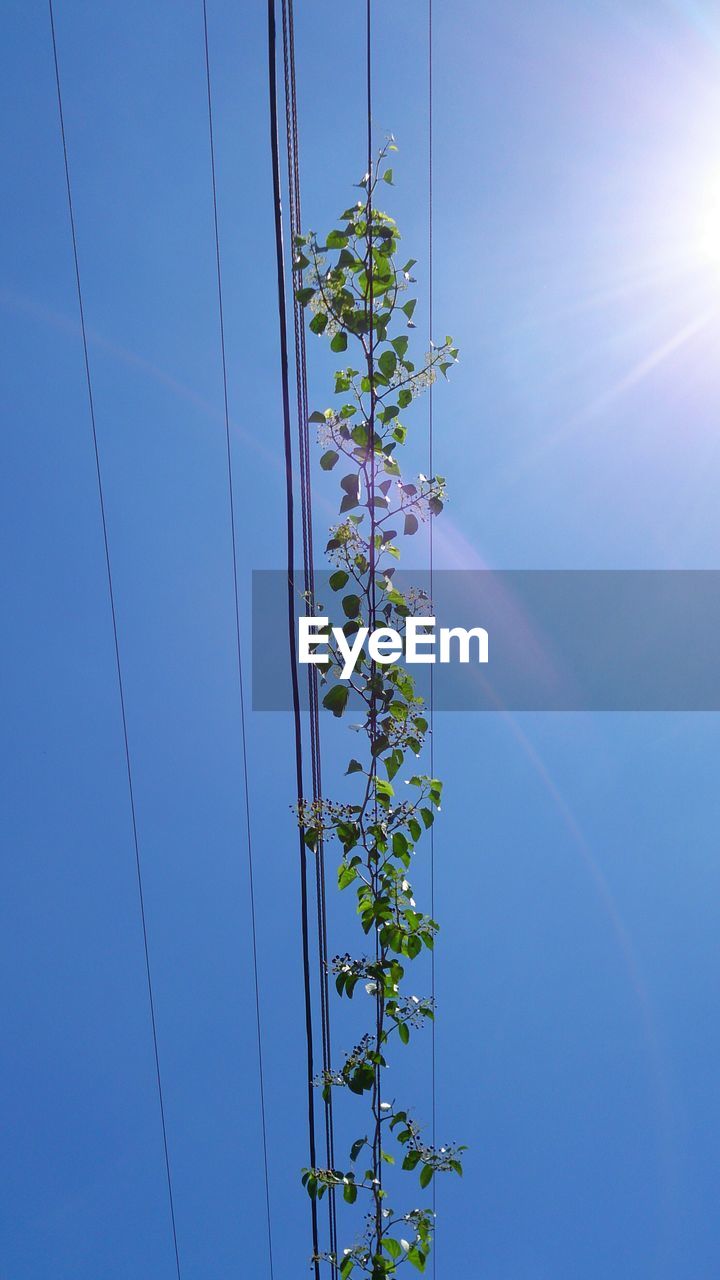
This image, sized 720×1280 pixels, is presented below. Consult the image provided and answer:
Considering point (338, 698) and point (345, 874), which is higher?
point (338, 698)

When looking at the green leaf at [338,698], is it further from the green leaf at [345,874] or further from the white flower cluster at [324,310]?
the white flower cluster at [324,310]

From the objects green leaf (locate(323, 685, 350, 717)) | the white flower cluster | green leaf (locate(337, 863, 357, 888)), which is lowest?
green leaf (locate(337, 863, 357, 888))

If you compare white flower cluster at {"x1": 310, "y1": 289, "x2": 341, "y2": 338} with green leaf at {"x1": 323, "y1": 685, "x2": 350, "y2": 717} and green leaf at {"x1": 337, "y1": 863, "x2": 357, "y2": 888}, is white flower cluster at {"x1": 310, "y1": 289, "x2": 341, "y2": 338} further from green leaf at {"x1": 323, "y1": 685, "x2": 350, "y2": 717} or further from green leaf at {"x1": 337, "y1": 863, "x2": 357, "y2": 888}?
green leaf at {"x1": 337, "y1": 863, "x2": 357, "y2": 888}

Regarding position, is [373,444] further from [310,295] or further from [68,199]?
[68,199]

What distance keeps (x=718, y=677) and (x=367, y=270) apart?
21.4 ft

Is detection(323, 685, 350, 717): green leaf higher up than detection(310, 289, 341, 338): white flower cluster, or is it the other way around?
detection(310, 289, 341, 338): white flower cluster

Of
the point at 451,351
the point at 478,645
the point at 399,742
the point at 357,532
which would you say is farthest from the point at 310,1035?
the point at 478,645

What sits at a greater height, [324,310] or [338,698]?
[324,310]

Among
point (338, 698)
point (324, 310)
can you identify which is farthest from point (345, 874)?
point (324, 310)

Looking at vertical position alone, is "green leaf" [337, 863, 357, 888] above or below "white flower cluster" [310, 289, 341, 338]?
below

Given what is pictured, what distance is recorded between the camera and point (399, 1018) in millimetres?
2500

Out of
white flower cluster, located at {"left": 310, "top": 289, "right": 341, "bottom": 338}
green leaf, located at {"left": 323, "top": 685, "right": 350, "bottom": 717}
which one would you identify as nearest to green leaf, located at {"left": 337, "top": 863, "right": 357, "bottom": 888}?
green leaf, located at {"left": 323, "top": 685, "right": 350, "bottom": 717}

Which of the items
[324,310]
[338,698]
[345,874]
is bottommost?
[345,874]

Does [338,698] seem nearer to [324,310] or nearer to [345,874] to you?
[345,874]
